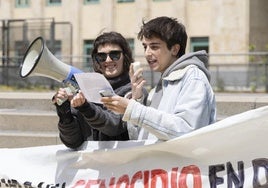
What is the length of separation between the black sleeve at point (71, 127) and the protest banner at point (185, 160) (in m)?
0.08

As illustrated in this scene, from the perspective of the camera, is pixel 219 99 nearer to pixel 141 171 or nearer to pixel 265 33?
pixel 141 171

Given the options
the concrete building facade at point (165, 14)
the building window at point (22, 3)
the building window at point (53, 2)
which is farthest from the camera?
the building window at point (22, 3)

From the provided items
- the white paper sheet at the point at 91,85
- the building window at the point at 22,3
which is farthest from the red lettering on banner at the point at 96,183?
the building window at the point at 22,3

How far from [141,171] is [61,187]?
0.66 metres

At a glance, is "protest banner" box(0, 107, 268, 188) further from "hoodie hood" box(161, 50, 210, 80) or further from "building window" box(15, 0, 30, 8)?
"building window" box(15, 0, 30, 8)

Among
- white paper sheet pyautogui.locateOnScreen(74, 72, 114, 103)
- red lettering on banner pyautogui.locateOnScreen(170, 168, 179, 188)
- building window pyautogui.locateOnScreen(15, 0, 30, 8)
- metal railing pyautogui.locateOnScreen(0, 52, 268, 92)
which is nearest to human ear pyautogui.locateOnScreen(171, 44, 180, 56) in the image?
white paper sheet pyautogui.locateOnScreen(74, 72, 114, 103)

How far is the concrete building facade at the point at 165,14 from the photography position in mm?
35344

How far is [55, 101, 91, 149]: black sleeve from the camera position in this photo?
180 inches

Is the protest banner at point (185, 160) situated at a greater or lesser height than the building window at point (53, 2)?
lesser

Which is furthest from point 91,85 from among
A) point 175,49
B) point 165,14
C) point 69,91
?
point 165,14

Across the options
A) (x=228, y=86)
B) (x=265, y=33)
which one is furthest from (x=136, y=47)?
(x=228, y=86)

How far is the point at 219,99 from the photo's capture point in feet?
33.0

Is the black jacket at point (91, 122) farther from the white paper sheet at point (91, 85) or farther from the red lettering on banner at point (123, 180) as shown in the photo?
the red lettering on banner at point (123, 180)

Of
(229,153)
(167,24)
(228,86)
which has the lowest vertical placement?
(228,86)
